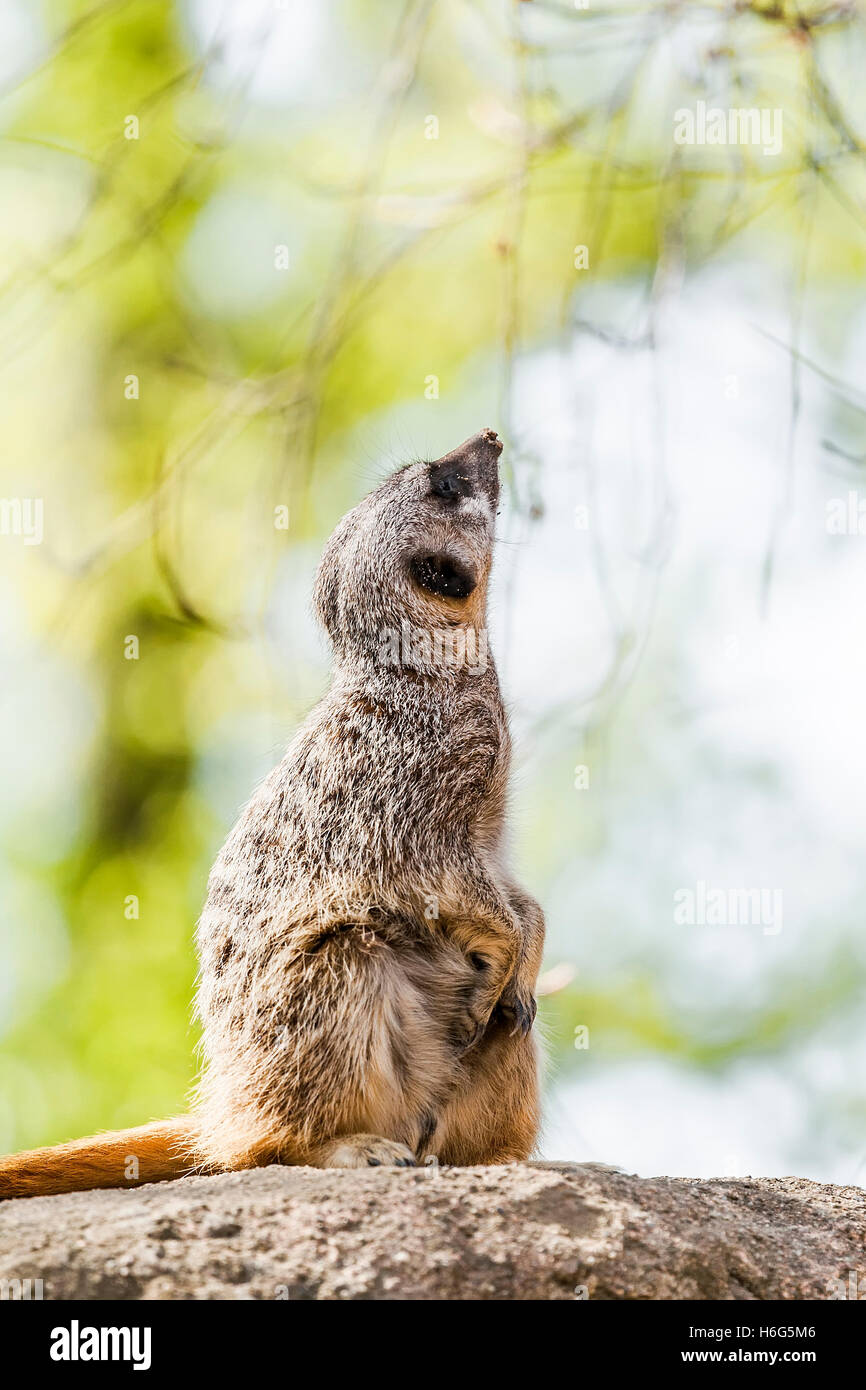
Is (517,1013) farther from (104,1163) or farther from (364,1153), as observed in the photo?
(104,1163)

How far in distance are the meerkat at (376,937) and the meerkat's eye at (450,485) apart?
0.56 ft

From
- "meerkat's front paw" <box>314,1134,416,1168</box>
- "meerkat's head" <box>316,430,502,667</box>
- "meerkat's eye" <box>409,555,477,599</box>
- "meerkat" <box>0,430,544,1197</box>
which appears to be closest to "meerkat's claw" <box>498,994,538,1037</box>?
"meerkat" <box>0,430,544,1197</box>

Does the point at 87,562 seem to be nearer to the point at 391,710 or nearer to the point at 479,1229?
the point at 391,710

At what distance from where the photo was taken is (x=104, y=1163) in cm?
386

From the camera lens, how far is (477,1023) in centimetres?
410

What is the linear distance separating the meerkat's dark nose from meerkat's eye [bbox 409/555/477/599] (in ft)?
1.09

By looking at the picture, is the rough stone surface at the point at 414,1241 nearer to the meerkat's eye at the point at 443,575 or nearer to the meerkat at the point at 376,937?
the meerkat at the point at 376,937

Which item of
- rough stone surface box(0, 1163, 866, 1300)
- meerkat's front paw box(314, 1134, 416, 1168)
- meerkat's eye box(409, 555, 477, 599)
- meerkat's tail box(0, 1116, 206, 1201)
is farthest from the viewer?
meerkat's eye box(409, 555, 477, 599)

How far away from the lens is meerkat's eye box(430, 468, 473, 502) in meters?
4.82

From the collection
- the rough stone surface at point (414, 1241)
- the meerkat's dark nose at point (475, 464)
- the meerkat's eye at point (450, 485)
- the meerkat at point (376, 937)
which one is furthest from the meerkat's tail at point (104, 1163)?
the meerkat's dark nose at point (475, 464)

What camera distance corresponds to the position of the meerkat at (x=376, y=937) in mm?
3893
